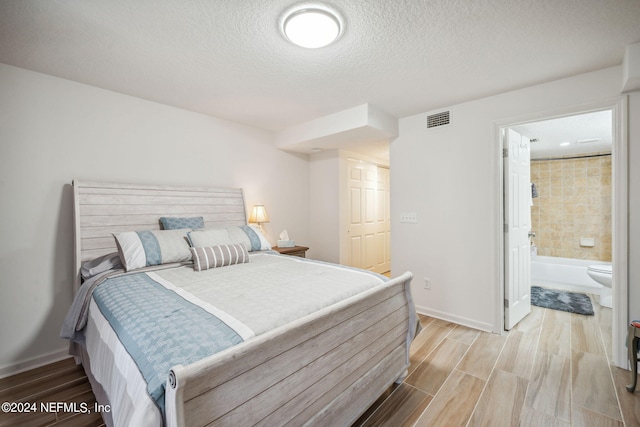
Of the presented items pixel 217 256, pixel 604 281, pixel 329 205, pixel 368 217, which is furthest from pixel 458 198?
pixel 217 256

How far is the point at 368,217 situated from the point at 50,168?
161 inches

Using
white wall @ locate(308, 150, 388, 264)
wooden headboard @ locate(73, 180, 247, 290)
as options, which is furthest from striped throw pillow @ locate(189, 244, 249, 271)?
white wall @ locate(308, 150, 388, 264)

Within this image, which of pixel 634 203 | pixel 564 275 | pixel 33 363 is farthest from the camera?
pixel 564 275

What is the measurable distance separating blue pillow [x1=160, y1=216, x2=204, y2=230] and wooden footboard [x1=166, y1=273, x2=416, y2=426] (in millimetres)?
2051

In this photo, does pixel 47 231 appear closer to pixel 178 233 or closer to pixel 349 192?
pixel 178 233

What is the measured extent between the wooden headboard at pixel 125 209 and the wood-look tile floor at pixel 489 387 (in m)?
0.78

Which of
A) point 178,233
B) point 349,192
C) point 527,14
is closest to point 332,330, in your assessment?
point 178,233

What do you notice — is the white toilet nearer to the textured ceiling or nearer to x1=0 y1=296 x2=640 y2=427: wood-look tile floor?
x1=0 y1=296 x2=640 y2=427: wood-look tile floor

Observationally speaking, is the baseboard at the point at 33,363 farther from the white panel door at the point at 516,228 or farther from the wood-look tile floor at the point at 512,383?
the white panel door at the point at 516,228

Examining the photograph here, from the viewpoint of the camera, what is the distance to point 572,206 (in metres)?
4.90

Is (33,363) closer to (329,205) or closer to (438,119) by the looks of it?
(329,205)

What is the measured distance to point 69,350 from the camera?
2234mm

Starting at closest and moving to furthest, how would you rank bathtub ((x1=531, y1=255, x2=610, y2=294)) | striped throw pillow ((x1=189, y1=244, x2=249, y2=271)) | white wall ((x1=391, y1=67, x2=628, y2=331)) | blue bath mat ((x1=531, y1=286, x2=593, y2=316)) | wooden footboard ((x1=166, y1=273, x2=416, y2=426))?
wooden footboard ((x1=166, y1=273, x2=416, y2=426)) → striped throw pillow ((x1=189, y1=244, x2=249, y2=271)) → white wall ((x1=391, y1=67, x2=628, y2=331)) → blue bath mat ((x1=531, y1=286, x2=593, y2=316)) → bathtub ((x1=531, y1=255, x2=610, y2=294))

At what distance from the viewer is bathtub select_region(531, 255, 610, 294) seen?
4.07 metres
